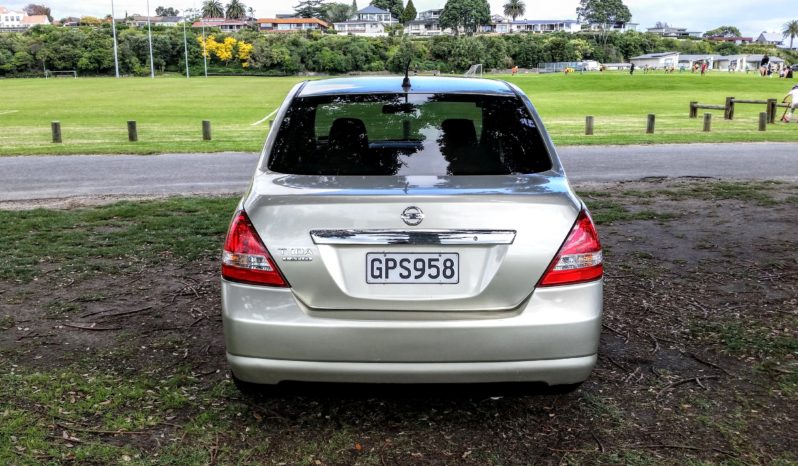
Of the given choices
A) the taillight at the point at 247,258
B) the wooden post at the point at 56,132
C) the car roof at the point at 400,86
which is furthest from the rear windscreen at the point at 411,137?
the wooden post at the point at 56,132

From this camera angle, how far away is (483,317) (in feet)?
9.61

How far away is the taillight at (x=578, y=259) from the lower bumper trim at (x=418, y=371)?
343 millimetres

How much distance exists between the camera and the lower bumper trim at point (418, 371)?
2938mm

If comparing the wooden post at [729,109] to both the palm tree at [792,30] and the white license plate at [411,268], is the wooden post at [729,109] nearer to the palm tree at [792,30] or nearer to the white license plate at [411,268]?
the white license plate at [411,268]

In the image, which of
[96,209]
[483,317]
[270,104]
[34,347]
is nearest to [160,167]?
[96,209]

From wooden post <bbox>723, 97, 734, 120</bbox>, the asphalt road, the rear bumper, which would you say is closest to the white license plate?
the rear bumper

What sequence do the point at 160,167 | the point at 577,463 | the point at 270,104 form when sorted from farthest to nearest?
the point at 270,104 < the point at 160,167 < the point at 577,463

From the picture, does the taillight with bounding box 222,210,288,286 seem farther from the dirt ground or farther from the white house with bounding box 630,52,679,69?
the white house with bounding box 630,52,679,69

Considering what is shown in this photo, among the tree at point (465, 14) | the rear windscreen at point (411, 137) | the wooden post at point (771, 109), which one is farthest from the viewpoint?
the tree at point (465, 14)

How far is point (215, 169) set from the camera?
13.8 m

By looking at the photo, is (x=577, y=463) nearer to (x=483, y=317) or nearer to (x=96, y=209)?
(x=483, y=317)

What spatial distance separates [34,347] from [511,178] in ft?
10.4

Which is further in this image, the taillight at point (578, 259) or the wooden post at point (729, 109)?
the wooden post at point (729, 109)

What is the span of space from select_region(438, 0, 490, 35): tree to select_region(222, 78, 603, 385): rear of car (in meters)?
196
